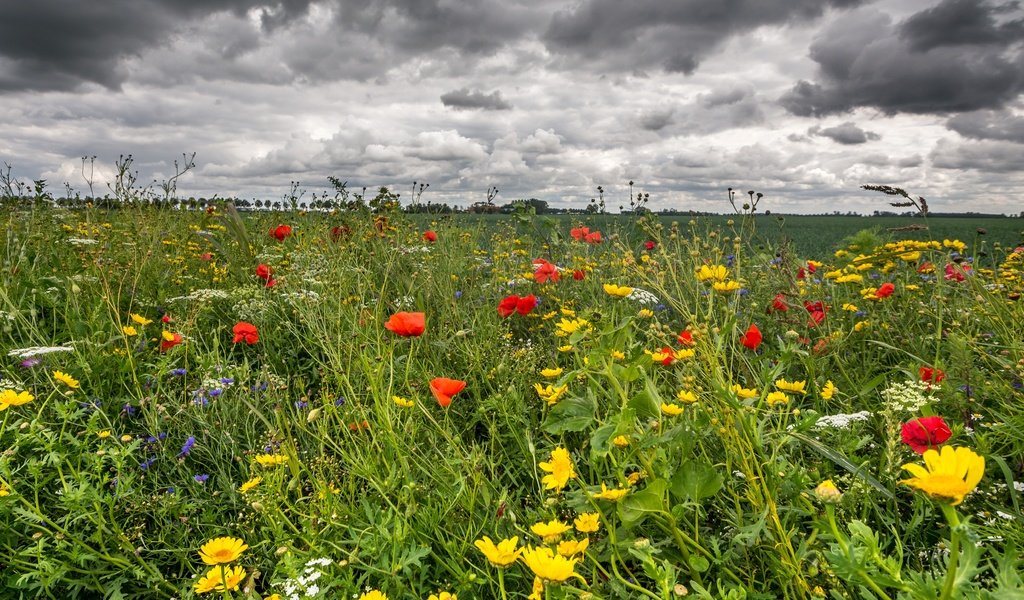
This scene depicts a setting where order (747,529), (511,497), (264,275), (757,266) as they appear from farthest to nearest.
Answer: (757,266) < (264,275) < (511,497) < (747,529)

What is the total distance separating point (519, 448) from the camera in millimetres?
2021

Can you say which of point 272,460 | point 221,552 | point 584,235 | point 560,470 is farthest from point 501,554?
point 584,235

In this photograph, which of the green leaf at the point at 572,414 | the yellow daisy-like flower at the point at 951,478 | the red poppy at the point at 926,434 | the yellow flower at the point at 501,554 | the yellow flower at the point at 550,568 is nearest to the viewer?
the yellow daisy-like flower at the point at 951,478

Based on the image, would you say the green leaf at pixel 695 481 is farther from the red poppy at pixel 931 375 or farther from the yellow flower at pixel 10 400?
the yellow flower at pixel 10 400

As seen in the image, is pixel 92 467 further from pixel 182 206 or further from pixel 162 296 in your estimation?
pixel 182 206

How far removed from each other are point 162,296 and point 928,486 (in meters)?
3.75

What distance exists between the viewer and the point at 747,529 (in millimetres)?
1154

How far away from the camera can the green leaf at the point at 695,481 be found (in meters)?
1.19

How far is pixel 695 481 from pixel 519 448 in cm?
91

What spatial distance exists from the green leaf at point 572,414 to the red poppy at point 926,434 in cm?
81

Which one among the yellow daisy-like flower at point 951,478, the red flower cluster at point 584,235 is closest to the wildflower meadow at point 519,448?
the yellow daisy-like flower at point 951,478

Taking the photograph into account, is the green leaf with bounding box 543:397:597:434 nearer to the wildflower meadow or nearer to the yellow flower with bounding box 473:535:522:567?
the wildflower meadow

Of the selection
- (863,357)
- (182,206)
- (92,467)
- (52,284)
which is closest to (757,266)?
(863,357)

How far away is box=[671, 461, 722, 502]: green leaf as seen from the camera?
46.8 inches
